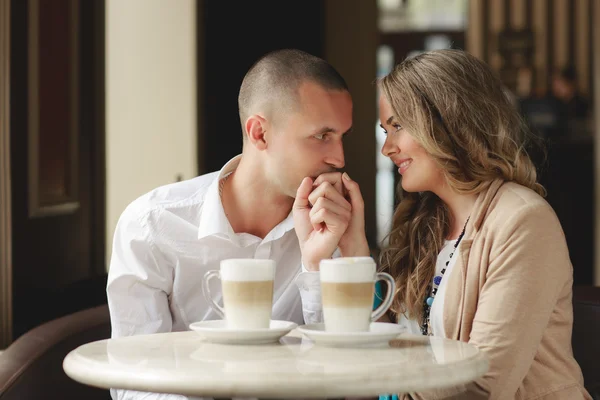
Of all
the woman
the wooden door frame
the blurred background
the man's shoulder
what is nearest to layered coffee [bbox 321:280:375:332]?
the woman

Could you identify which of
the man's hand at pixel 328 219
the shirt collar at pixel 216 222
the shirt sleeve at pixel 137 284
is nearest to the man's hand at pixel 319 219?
the man's hand at pixel 328 219

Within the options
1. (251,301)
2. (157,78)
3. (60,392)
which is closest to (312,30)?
(157,78)

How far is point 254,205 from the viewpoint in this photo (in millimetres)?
1993

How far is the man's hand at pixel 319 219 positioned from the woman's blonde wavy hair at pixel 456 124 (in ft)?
0.70

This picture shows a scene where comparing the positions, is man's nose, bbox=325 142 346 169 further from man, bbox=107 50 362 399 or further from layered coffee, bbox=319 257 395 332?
layered coffee, bbox=319 257 395 332

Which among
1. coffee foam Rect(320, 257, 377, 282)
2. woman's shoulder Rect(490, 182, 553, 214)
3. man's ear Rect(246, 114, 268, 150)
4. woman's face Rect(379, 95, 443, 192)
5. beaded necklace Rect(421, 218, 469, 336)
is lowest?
beaded necklace Rect(421, 218, 469, 336)

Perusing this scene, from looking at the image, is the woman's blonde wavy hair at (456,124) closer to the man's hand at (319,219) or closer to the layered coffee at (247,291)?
the man's hand at (319,219)

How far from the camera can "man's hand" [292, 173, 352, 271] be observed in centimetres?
175

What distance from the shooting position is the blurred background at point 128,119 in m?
2.19

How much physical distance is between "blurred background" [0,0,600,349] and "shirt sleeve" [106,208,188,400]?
1.31 ft

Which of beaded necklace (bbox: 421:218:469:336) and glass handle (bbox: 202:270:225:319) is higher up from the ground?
glass handle (bbox: 202:270:225:319)

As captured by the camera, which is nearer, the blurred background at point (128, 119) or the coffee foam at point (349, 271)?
the coffee foam at point (349, 271)

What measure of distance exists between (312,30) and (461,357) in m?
3.26

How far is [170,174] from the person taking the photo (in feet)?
12.0
